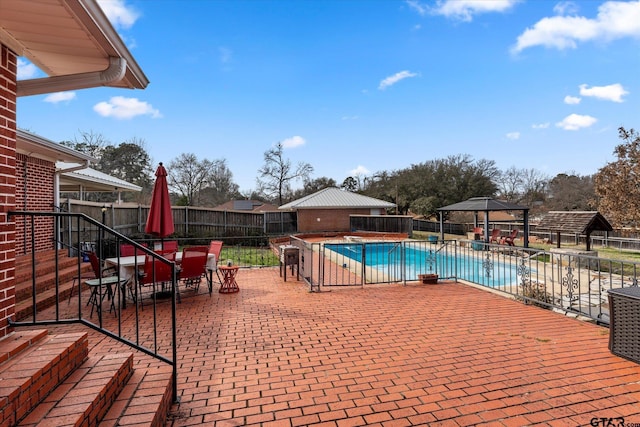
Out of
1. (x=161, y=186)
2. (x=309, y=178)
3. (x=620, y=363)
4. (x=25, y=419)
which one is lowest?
(x=620, y=363)

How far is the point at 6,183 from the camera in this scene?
2.33m

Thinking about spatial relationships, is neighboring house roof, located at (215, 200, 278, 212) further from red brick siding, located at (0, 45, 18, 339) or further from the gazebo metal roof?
red brick siding, located at (0, 45, 18, 339)

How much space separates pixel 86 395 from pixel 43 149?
6.48m

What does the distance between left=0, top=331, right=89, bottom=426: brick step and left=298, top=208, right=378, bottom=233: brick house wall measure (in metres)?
23.5

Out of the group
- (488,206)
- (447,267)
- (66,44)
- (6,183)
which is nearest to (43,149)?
(66,44)

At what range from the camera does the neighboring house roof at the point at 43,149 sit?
5.67 meters

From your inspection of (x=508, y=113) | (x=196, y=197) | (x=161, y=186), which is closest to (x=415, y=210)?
(x=508, y=113)

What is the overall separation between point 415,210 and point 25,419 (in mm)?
31862

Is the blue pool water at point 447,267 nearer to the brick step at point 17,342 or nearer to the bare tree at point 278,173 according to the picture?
the brick step at point 17,342

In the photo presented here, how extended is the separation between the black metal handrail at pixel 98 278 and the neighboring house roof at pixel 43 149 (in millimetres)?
1397

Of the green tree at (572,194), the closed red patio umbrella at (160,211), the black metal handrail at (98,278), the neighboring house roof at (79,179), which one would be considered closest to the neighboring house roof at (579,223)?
the closed red patio umbrella at (160,211)

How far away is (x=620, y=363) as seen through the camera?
342 cm

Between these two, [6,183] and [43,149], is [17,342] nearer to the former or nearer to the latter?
[6,183]

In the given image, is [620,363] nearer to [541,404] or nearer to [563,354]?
[563,354]
